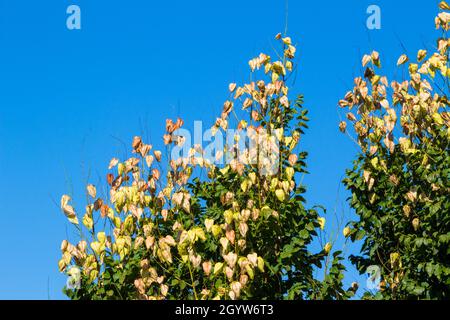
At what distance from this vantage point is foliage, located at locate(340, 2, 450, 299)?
25.6 ft

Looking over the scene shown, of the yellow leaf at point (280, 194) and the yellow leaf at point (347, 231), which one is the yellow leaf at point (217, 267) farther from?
the yellow leaf at point (347, 231)

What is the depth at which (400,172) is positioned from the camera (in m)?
8.18

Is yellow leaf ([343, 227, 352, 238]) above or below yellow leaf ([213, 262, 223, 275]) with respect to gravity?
above

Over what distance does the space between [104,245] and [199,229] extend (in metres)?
1.06

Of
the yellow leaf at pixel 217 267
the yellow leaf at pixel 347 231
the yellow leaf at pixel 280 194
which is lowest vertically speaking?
the yellow leaf at pixel 217 267

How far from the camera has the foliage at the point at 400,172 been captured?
7.81 meters

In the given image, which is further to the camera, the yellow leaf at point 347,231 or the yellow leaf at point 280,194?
the yellow leaf at point 347,231

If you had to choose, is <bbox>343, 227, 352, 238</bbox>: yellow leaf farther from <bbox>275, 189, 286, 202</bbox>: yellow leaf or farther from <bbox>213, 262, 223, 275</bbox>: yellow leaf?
<bbox>213, 262, 223, 275</bbox>: yellow leaf

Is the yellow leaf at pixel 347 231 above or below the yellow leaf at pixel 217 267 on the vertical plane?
above

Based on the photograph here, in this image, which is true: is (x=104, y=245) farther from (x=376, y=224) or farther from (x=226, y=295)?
(x=376, y=224)

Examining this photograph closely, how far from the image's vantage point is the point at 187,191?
7605 mm

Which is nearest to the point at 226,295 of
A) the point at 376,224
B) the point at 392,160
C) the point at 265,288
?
the point at 265,288

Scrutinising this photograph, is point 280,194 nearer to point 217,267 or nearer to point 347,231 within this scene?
point 217,267

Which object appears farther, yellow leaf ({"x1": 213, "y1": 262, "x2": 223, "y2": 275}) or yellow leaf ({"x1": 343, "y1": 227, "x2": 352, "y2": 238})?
yellow leaf ({"x1": 343, "y1": 227, "x2": 352, "y2": 238})
